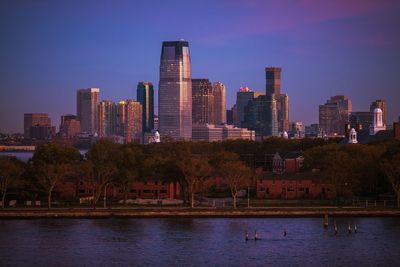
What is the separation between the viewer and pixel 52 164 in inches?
3172

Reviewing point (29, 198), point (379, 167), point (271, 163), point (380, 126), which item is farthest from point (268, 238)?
point (380, 126)

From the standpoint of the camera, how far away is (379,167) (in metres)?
78.5

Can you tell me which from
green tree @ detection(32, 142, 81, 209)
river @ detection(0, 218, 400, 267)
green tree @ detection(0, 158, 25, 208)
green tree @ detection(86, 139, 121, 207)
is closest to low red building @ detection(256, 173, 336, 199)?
green tree @ detection(86, 139, 121, 207)

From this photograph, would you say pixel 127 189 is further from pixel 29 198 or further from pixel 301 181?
pixel 301 181

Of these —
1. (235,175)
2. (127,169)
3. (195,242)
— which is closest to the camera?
(195,242)

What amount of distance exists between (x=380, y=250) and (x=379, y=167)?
2568 centimetres

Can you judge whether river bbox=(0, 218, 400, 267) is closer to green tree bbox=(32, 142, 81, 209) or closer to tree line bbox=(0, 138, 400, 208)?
green tree bbox=(32, 142, 81, 209)

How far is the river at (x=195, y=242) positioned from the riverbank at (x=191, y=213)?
1.50 m

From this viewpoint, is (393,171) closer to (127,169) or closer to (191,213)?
(191,213)

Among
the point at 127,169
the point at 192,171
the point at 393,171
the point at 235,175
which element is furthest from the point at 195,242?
the point at 127,169

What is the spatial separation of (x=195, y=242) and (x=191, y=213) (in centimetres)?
1389

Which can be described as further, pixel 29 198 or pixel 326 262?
pixel 29 198

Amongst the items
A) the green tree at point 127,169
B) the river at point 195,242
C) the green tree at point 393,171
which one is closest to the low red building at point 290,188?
the green tree at point 393,171

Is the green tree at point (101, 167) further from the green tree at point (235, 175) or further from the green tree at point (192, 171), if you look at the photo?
the green tree at point (235, 175)
